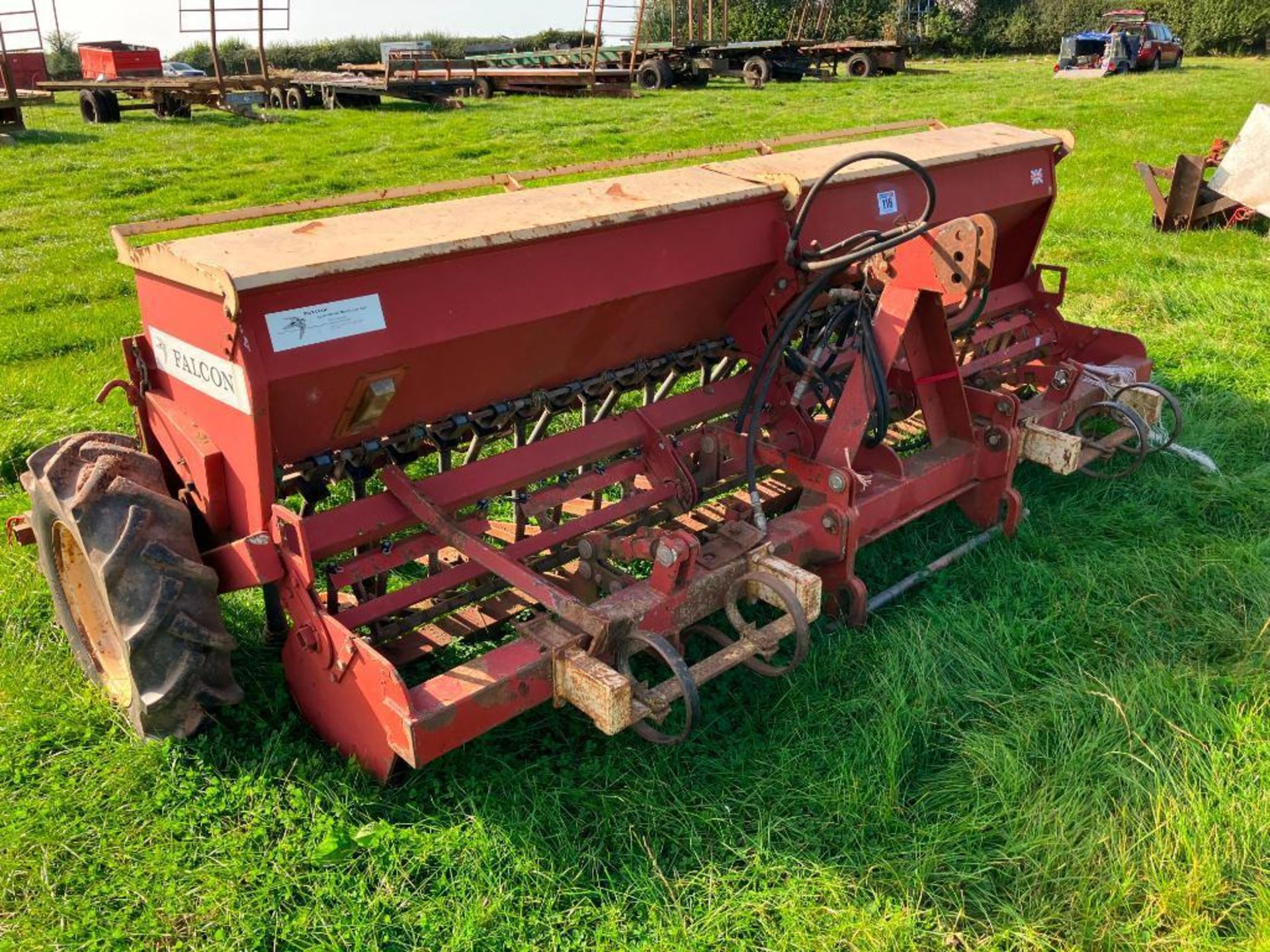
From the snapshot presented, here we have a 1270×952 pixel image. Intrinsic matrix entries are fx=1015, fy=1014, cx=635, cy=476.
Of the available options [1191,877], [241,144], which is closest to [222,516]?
[1191,877]

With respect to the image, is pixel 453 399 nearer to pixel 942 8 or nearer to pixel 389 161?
pixel 389 161

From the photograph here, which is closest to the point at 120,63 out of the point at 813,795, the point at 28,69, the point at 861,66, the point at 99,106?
the point at 28,69

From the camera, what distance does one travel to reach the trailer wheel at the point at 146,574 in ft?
9.30

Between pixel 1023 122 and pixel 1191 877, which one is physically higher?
Answer: pixel 1023 122

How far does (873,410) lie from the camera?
13.0 feet

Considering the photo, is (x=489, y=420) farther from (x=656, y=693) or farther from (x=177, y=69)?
(x=177, y=69)

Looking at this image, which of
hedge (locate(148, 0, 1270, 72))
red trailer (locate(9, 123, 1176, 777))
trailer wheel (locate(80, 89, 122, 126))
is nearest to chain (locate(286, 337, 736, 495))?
red trailer (locate(9, 123, 1176, 777))

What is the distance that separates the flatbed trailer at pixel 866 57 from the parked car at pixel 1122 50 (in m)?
4.41

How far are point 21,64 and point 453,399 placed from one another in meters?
28.2

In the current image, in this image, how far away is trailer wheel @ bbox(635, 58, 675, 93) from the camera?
24656mm

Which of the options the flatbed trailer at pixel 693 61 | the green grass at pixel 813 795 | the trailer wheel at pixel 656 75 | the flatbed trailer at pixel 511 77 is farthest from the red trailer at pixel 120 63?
the green grass at pixel 813 795

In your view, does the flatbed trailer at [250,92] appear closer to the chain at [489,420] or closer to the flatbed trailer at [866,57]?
the flatbed trailer at [866,57]

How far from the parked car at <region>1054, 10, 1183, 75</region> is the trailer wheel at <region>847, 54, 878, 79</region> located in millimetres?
5076

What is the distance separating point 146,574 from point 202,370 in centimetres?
60
